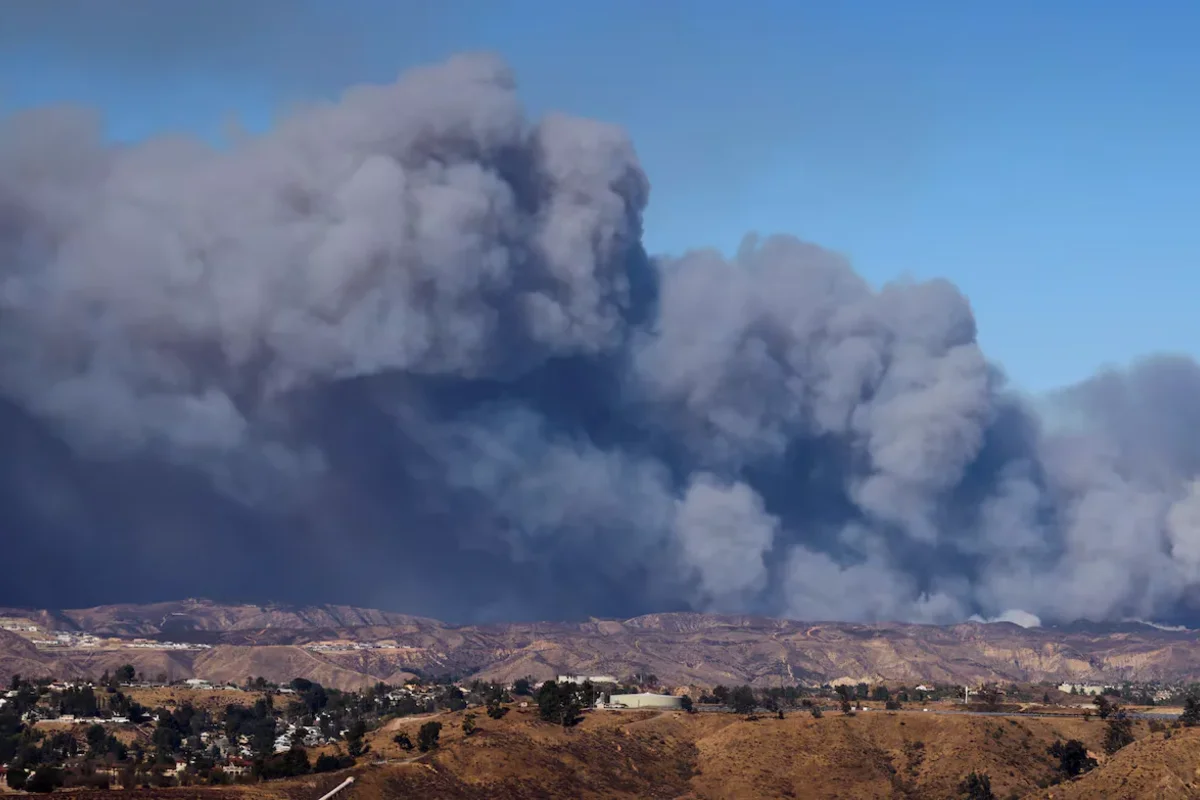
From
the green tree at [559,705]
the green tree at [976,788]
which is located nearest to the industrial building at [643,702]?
the green tree at [559,705]

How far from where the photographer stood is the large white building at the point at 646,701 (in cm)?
13412

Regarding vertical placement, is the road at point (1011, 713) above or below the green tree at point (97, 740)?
above

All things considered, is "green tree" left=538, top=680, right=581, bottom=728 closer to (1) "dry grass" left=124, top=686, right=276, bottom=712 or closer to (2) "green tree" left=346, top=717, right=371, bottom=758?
(2) "green tree" left=346, top=717, right=371, bottom=758

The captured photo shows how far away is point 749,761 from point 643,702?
30774 mm

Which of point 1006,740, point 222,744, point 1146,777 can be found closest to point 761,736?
point 1006,740

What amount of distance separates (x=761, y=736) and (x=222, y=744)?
48261 mm

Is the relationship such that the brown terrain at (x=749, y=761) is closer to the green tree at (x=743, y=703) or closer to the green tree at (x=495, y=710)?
the green tree at (x=495, y=710)

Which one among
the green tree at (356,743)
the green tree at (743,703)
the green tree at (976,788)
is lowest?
the green tree at (976,788)

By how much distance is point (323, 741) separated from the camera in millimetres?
126688

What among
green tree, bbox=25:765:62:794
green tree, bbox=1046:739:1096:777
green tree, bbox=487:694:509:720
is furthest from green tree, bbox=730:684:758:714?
green tree, bbox=25:765:62:794

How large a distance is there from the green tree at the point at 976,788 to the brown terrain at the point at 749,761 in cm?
83

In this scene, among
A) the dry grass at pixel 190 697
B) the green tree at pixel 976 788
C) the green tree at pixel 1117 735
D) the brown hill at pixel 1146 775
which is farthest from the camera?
the dry grass at pixel 190 697

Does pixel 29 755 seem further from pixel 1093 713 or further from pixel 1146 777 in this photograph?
pixel 1093 713

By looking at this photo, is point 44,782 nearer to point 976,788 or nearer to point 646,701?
point 976,788
